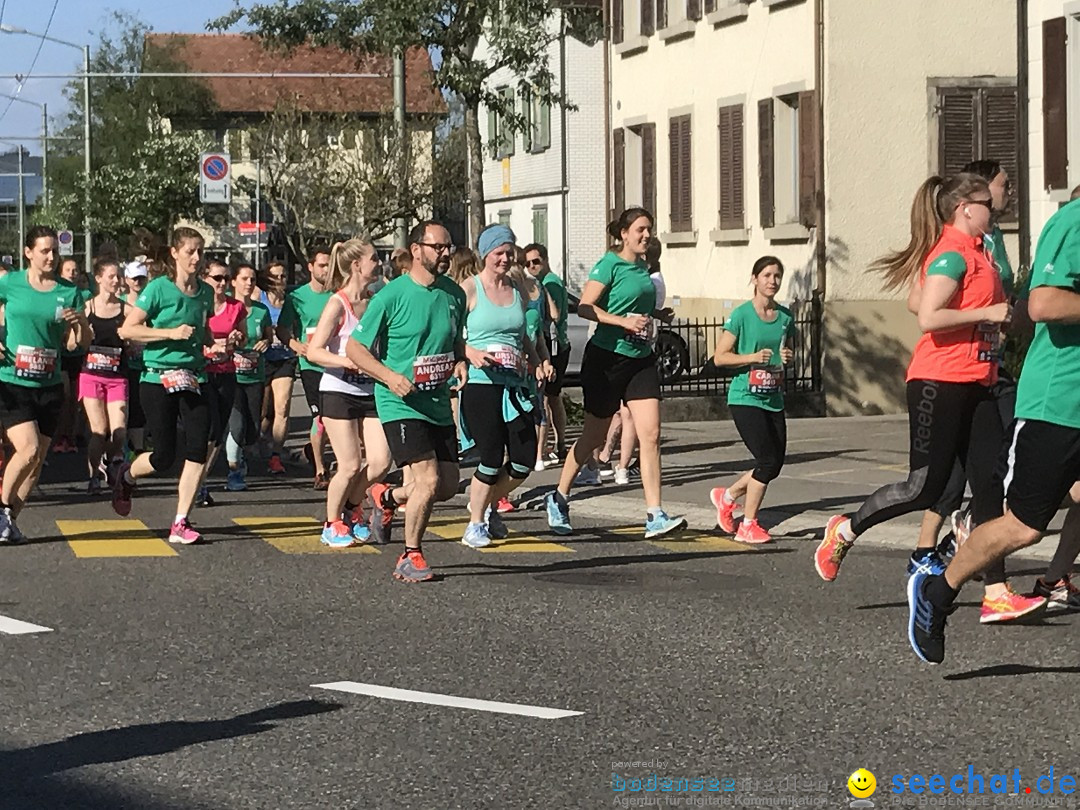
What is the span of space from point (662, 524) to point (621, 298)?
1440mm

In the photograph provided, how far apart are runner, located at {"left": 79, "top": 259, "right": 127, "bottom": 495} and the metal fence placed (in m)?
7.89

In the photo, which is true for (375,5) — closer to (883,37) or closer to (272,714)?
(883,37)

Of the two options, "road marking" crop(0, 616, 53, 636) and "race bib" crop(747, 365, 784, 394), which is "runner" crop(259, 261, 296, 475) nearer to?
"race bib" crop(747, 365, 784, 394)

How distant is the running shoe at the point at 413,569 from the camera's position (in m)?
10.9

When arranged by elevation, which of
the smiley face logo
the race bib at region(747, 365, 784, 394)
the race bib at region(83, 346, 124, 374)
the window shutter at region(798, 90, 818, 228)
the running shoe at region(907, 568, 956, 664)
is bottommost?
the smiley face logo

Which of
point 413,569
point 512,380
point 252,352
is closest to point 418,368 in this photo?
point 413,569

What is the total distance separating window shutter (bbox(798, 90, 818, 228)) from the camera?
25.0 metres

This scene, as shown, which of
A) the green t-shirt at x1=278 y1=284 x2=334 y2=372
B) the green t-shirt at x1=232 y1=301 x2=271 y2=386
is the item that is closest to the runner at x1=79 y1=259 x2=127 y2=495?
the green t-shirt at x1=232 y1=301 x2=271 y2=386

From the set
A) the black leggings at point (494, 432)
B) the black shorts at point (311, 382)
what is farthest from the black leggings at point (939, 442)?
the black shorts at point (311, 382)

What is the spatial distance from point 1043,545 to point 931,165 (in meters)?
13.6

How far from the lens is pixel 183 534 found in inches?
506

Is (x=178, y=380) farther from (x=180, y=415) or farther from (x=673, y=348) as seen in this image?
(x=673, y=348)

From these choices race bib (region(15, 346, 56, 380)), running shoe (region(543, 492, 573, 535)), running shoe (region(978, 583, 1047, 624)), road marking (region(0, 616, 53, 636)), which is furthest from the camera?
running shoe (region(543, 492, 573, 535))

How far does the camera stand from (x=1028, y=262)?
24.8 metres
